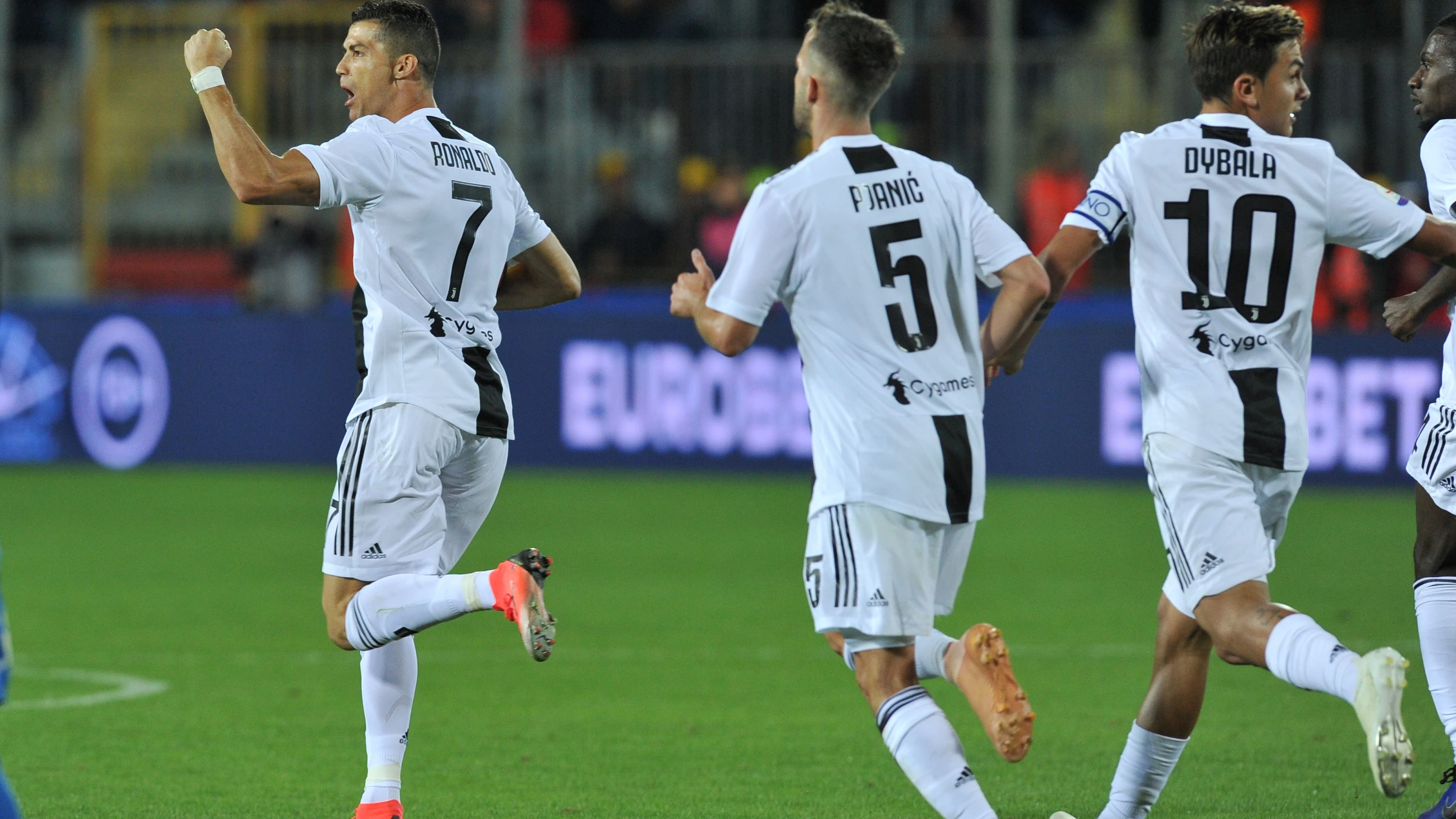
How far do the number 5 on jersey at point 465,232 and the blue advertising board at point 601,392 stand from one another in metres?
9.76

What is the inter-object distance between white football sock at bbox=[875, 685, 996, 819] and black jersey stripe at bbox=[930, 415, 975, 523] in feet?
1.51

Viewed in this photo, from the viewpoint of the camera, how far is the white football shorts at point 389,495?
17.5 ft

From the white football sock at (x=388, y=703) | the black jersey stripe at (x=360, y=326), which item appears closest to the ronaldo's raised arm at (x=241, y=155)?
the black jersey stripe at (x=360, y=326)

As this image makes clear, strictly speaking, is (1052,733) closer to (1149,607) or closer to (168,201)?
(1149,607)

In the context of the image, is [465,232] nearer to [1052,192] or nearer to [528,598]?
[528,598]

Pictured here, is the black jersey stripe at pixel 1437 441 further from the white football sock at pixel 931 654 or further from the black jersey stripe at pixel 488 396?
the black jersey stripe at pixel 488 396

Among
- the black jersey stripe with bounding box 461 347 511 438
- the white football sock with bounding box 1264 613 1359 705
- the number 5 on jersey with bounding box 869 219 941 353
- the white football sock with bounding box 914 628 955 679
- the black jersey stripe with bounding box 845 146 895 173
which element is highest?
the black jersey stripe with bounding box 845 146 895 173

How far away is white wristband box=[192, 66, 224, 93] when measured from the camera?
512 centimetres

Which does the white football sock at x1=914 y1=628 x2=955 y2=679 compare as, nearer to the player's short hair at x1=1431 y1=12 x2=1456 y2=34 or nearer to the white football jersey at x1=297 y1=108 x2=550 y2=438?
the white football jersey at x1=297 y1=108 x2=550 y2=438

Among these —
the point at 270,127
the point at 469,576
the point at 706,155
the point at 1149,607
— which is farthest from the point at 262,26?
the point at 469,576

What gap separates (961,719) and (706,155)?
1034 cm

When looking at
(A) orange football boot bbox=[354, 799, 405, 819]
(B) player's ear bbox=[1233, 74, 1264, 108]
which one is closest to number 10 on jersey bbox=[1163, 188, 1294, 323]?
(B) player's ear bbox=[1233, 74, 1264, 108]

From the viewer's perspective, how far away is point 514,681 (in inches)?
323

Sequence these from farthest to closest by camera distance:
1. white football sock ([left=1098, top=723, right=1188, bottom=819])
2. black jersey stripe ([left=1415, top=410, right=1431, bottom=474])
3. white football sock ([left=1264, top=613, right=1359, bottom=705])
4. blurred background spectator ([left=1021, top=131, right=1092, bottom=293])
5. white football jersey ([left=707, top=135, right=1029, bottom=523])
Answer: blurred background spectator ([left=1021, top=131, right=1092, bottom=293]) < black jersey stripe ([left=1415, top=410, right=1431, bottom=474]) < white football sock ([left=1098, top=723, right=1188, bottom=819]) < white football jersey ([left=707, top=135, right=1029, bottom=523]) < white football sock ([left=1264, top=613, right=1359, bottom=705])
